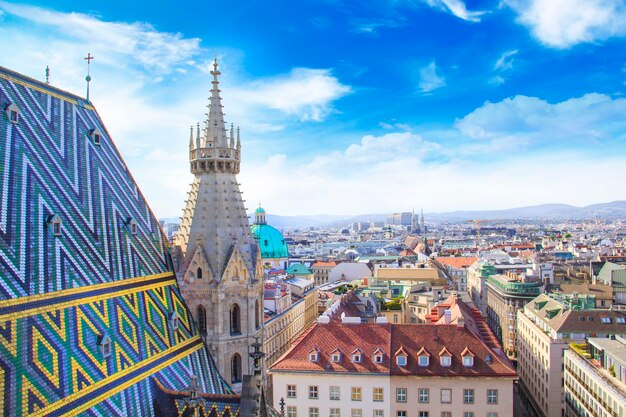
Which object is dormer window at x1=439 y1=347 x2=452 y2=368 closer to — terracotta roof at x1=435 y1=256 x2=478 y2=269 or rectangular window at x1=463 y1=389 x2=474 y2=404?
rectangular window at x1=463 y1=389 x2=474 y2=404

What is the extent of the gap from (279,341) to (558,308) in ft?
117

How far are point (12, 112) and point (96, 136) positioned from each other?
613 cm

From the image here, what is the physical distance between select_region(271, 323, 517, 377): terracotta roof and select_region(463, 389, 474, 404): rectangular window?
1194 millimetres

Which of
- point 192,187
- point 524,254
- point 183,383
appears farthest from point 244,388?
point 524,254

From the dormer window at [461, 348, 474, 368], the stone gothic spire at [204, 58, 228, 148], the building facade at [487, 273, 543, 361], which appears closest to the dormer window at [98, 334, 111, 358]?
the stone gothic spire at [204, 58, 228, 148]

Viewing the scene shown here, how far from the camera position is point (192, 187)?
33938mm

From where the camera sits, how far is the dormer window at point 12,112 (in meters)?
23.9

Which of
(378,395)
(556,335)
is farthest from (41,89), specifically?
(556,335)

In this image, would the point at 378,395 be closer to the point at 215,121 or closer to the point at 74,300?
the point at 215,121

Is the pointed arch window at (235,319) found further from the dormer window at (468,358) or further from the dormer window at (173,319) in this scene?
the dormer window at (468,358)

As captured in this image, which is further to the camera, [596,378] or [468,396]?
[596,378]

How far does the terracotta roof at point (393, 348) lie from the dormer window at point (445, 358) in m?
0.15

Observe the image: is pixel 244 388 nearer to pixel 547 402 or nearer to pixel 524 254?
pixel 547 402

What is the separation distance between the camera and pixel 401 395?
141 ft
